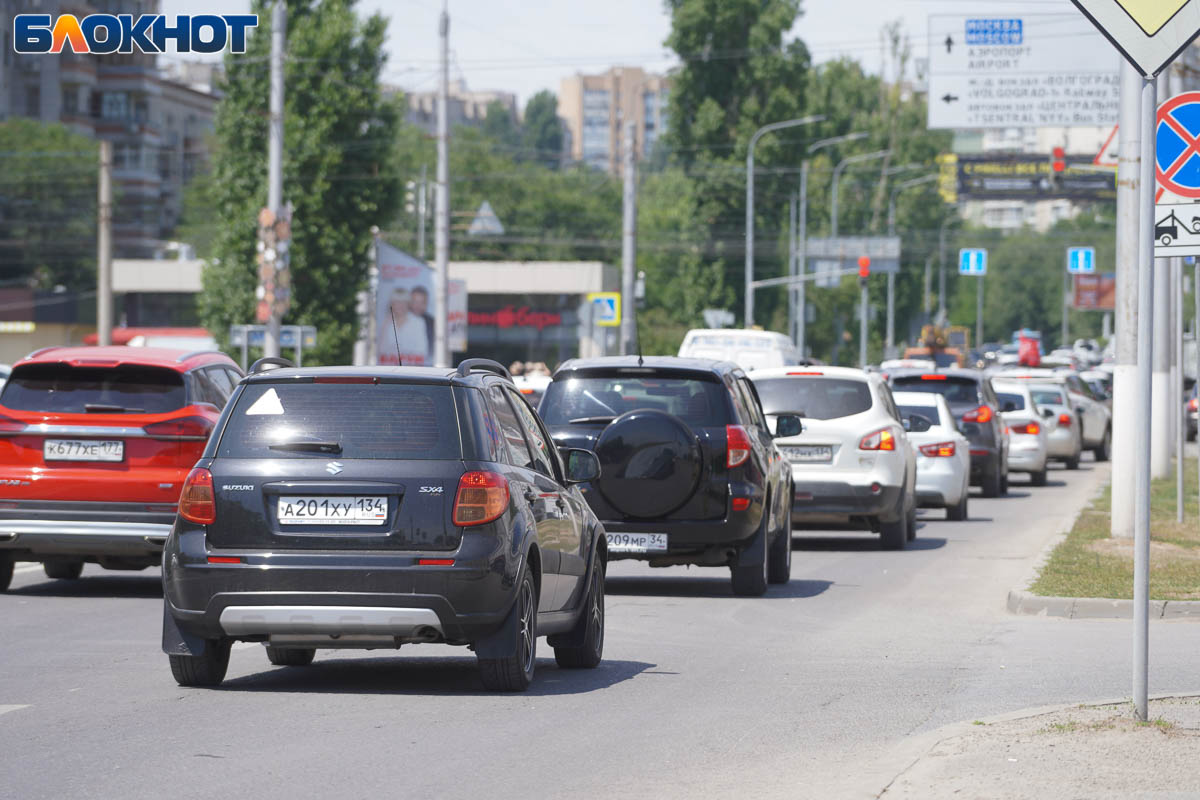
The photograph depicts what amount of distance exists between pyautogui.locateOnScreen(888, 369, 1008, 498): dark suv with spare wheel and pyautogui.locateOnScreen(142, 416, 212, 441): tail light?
1449cm

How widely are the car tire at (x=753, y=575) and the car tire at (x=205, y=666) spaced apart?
18.6ft

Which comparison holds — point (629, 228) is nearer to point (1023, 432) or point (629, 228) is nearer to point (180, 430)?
point (1023, 432)

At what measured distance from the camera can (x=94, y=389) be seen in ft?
46.5

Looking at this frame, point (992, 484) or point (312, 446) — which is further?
point (992, 484)

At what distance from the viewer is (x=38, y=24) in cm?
3042

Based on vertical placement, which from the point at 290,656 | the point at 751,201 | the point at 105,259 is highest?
the point at 751,201

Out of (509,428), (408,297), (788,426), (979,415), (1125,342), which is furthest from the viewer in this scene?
(408,297)

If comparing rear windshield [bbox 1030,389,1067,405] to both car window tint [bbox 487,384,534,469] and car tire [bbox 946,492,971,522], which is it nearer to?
car tire [bbox 946,492,971,522]

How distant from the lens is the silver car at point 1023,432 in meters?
32.2

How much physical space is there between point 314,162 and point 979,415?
37548 mm

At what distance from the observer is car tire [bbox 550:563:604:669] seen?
10500mm

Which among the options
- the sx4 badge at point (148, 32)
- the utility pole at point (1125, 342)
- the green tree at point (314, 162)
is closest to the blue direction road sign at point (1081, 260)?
the green tree at point (314, 162)

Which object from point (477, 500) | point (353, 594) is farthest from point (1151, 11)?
point (353, 594)

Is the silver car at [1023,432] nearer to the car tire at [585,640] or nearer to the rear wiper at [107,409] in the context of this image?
the rear wiper at [107,409]
